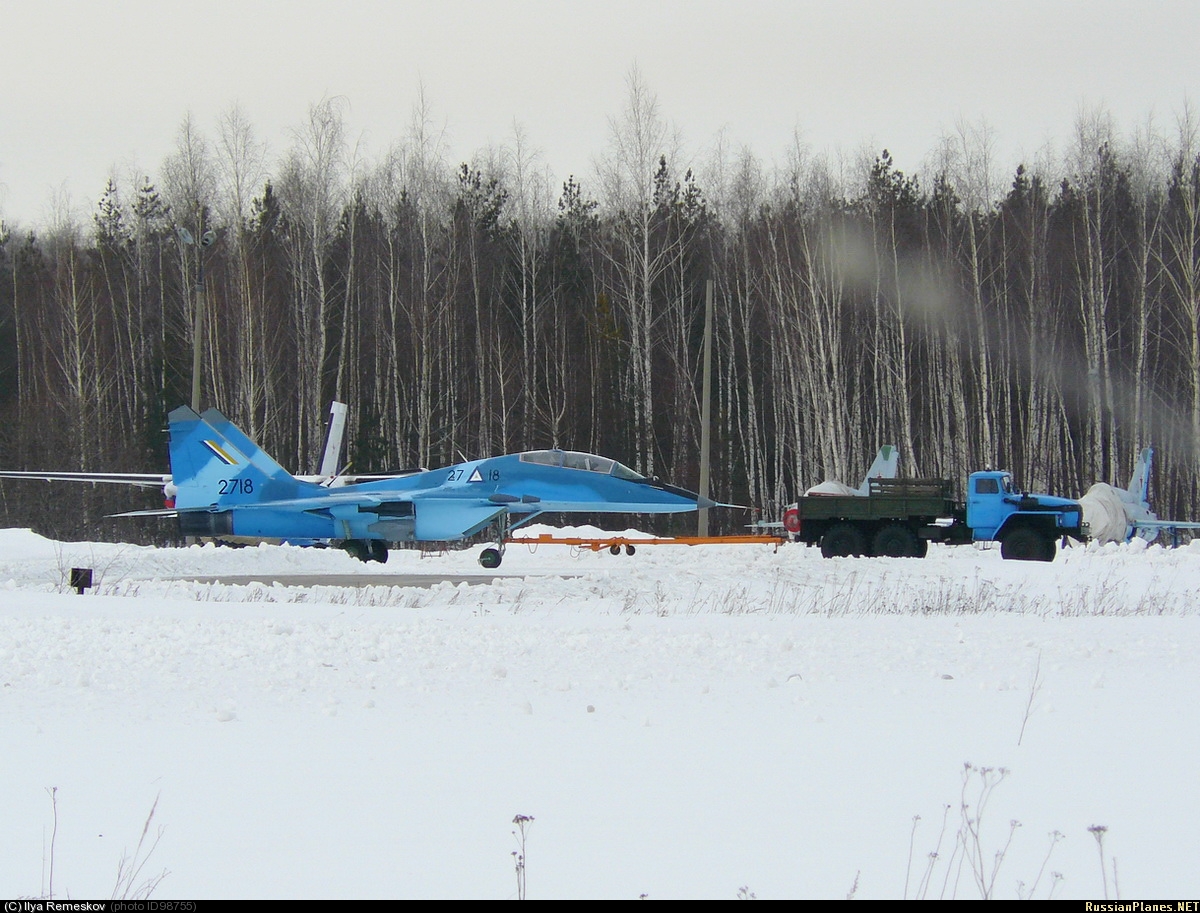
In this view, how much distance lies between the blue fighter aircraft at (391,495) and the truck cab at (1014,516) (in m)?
6.59

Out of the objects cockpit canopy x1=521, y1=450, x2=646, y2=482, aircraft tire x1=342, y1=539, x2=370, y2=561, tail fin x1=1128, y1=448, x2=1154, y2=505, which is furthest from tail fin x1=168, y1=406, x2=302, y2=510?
tail fin x1=1128, y1=448, x2=1154, y2=505

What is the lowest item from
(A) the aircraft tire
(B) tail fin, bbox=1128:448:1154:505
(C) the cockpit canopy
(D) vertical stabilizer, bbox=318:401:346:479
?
(A) the aircraft tire

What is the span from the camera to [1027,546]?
22672 mm

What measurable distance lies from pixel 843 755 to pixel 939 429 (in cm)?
3243

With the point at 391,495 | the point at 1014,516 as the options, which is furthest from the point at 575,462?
the point at 1014,516

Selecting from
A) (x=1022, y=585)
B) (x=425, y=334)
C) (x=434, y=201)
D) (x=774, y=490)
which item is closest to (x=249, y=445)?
(x=1022, y=585)

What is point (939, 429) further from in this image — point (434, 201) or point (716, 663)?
point (716, 663)

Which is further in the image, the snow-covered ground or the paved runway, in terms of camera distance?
the paved runway

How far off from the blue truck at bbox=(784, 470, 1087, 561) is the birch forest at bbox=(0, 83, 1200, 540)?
9087 millimetres

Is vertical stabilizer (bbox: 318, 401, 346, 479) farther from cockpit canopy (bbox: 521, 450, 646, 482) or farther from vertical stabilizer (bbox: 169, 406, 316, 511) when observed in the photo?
cockpit canopy (bbox: 521, 450, 646, 482)

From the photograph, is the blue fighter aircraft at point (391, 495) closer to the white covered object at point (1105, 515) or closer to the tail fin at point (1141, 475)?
the white covered object at point (1105, 515)

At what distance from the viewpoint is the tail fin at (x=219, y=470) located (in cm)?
2038

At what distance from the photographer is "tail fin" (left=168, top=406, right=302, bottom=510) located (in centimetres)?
2038

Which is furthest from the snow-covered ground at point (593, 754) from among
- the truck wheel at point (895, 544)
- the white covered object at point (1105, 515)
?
the white covered object at point (1105, 515)
